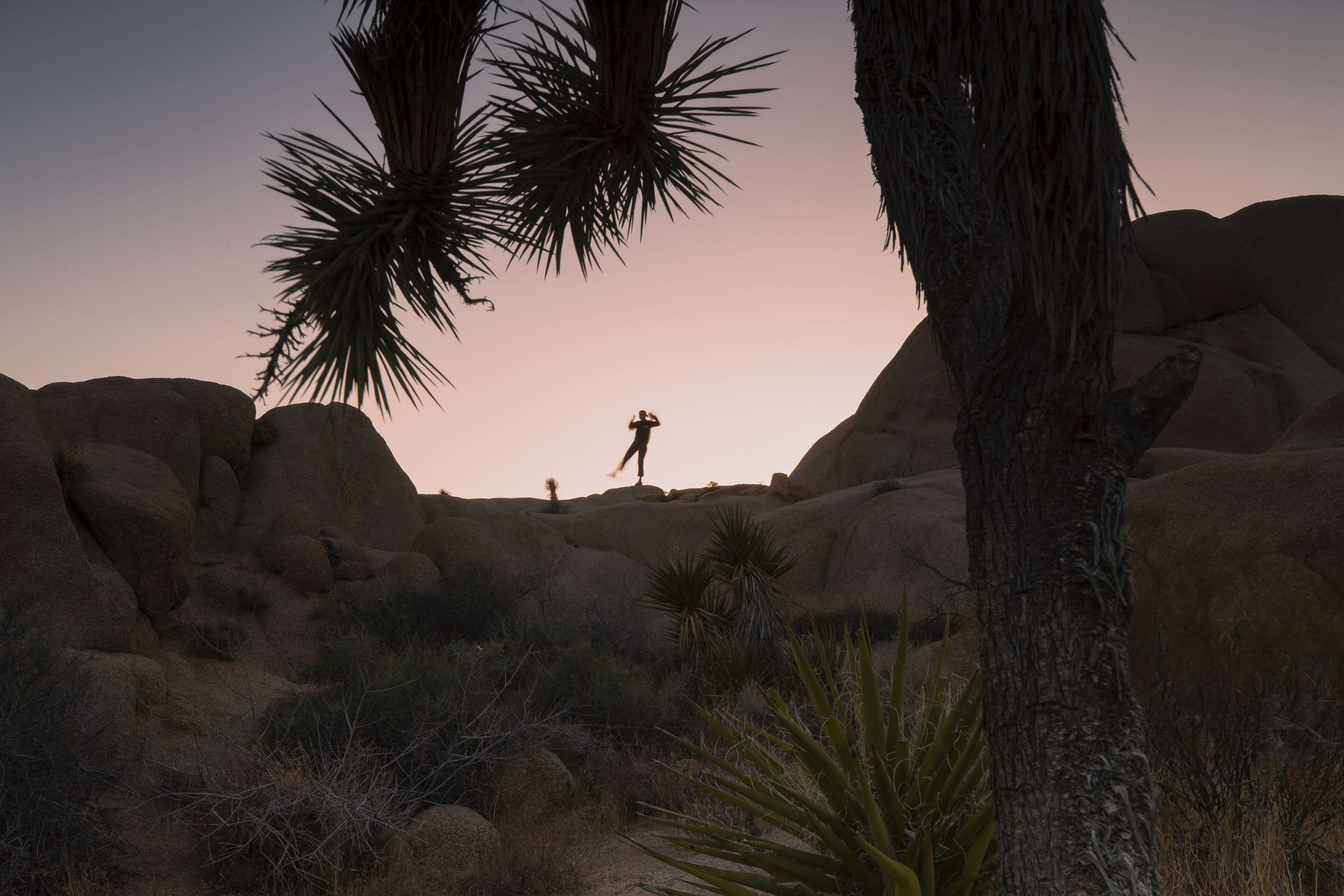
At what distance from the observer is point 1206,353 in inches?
995

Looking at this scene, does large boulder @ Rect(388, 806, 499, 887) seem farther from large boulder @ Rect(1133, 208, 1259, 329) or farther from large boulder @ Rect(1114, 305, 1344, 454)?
large boulder @ Rect(1133, 208, 1259, 329)

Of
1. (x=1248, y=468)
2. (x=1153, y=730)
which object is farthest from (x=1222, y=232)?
(x=1153, y=730)

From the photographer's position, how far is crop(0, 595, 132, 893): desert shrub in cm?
512

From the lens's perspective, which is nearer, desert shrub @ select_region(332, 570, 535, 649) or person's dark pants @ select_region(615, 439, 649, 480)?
desert shrub @ select_region(332, 570, 535, 649)

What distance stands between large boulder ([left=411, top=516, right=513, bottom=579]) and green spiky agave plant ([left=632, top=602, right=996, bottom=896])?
13.0 m

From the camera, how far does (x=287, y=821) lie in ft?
18.2

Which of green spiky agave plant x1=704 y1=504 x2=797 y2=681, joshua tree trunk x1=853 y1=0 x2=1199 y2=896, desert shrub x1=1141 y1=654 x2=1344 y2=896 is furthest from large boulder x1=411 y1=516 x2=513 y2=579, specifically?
joshua tree trunk x1=853 y1=0 x2=1199 y2=896

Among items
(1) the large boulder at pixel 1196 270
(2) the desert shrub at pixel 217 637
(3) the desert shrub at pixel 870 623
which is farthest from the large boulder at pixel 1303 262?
(2) the desert shrub at pixel 217 637

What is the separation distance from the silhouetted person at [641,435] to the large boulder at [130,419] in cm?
1901

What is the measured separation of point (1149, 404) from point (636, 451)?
3141 centimetres

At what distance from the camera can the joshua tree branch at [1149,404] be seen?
104 inches

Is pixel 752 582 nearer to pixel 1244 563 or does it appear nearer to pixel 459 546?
pixel 1244 563

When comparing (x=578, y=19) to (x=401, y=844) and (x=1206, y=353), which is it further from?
(x=1206, y=353)

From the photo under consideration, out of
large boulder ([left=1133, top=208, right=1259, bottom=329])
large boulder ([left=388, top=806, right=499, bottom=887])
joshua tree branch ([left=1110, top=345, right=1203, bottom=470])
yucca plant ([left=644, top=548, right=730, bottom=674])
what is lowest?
large boulder ([left=388, top=806, right=499, bottom=887])
